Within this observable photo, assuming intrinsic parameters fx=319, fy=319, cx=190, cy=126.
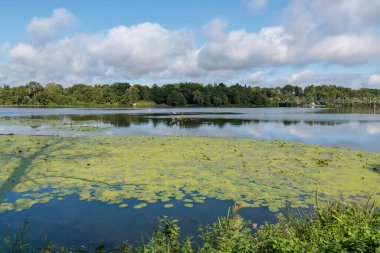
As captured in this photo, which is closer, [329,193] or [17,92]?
[329,193]

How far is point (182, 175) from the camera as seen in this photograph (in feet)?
34.3

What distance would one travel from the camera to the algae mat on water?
841cm

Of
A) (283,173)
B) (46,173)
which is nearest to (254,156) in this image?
(283,173)

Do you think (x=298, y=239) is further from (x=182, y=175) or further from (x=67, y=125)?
(x=67, y=125)

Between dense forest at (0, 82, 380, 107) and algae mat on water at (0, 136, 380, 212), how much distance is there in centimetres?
10508

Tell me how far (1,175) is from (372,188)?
1125cm

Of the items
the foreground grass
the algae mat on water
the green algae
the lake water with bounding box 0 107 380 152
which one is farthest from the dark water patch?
the green algae

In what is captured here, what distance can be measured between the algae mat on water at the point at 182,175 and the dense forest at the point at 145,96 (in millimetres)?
105078

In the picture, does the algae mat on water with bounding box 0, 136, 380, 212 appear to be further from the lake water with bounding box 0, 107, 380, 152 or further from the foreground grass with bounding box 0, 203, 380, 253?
the lake water with bounding box 0, 107, 380, 152

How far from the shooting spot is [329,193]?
8.70m

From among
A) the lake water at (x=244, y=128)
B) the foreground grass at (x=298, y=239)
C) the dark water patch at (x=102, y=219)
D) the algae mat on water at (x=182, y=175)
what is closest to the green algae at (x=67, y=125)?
the lake water at (x=244, y=128)

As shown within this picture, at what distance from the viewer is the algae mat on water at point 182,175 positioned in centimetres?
841

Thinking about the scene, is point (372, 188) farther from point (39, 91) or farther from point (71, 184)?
point (39, 91)

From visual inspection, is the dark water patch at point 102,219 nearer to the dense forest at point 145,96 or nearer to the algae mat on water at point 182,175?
the algae mat on water at point 182,175
